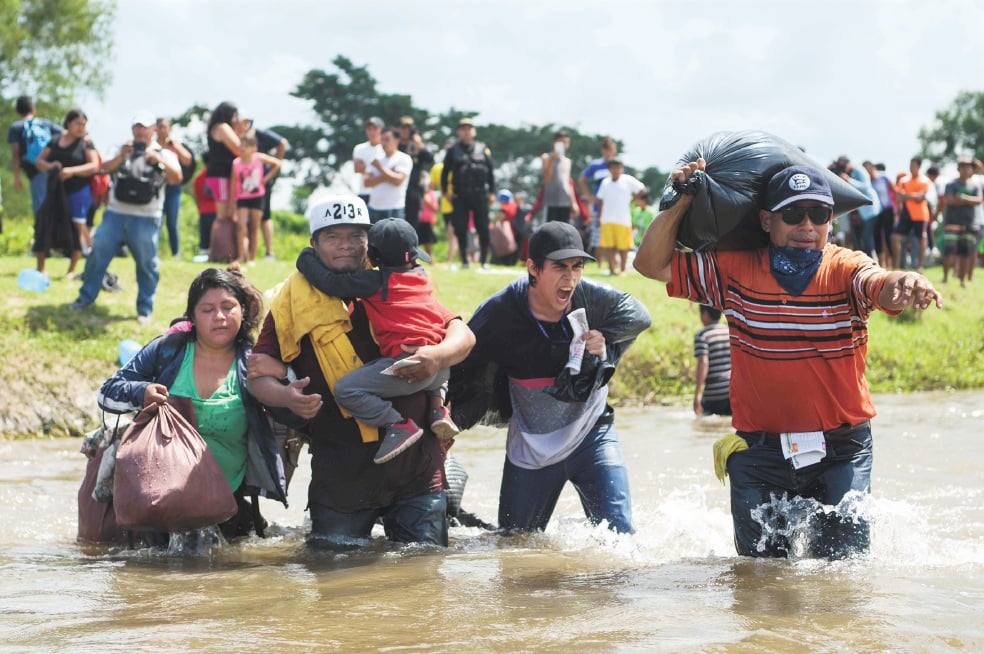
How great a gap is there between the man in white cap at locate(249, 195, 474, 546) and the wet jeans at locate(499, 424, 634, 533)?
0.46 meters

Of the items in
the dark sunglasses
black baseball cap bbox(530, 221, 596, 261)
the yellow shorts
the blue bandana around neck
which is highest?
the yellow shorts

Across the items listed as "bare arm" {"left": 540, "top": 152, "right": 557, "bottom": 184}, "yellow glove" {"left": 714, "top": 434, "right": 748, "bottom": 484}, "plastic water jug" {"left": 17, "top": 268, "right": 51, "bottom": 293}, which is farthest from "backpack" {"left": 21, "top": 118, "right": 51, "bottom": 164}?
"yellow glove" {"left": 714, "top": 434, "right": 748, "bottom": 484}

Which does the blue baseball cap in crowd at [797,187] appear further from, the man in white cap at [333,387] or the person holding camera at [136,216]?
the person holding camera at [136,216]

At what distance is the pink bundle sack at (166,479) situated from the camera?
596 cm

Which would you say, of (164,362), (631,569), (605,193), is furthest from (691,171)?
(605,193)

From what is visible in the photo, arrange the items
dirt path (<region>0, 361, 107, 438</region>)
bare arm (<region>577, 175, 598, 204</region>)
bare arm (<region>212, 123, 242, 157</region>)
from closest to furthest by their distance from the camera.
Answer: dirt path (<region>0, 361, 107, 438</region>), bare arm (<region>212, 123, 242, 157</region>), bare arm (<region>577, 175, 598, 204</region>)

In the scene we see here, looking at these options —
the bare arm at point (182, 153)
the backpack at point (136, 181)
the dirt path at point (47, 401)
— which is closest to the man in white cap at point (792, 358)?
the dirt path at point (47, 401)

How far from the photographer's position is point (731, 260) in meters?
5.36

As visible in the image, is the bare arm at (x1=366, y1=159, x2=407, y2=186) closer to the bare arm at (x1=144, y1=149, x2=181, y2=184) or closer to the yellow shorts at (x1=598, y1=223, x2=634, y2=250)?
the bare arm at (x1=144, y1=149, x2=181, y2=184)

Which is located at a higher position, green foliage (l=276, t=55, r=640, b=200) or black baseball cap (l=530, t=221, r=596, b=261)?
green foliage (l=276, t=55, r=640, b=200)

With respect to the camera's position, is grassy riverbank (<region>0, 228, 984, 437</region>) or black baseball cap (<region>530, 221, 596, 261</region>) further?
grassy riverbank (<region>0, 228, 984, 437</region>)

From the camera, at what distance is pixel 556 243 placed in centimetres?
611

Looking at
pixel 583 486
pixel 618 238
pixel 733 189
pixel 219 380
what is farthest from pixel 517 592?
pixel 618 238

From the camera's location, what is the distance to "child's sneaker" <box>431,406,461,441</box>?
238 inches
